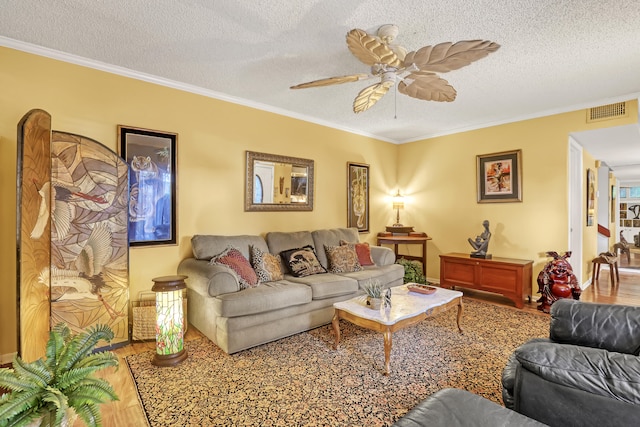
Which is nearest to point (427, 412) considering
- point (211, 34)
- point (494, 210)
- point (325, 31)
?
point (325, 31)

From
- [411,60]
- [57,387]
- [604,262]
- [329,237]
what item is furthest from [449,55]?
[604,262]

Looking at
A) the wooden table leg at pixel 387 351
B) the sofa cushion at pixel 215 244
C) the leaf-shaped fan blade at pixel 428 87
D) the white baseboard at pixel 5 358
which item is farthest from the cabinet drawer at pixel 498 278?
the white baseboard at pixel 5 358

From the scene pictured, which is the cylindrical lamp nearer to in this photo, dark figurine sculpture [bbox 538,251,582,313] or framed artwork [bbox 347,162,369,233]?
framed artwork [bbox 347,162,369,233]

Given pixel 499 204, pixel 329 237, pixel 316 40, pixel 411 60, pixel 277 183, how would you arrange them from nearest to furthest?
1. pixel 411 60
2. pixel 316 40
3. pixel 277 183
4. pixel 329 237
5. pixel 499 204

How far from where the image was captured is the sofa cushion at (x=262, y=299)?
268 centimetres

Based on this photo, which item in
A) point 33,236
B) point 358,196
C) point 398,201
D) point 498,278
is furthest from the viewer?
point 398,201

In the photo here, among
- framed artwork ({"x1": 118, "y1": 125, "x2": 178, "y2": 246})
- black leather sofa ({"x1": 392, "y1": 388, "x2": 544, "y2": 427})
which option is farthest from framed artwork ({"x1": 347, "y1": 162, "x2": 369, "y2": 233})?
black leather sofa ({"x1": 392, "y1": 388, "x2": 544, "y2": 427})

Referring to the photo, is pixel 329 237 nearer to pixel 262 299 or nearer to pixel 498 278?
pixel 262 299

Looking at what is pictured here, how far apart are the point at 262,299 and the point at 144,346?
123 centimetres

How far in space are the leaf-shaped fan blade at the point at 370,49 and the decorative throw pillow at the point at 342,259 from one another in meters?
2.41

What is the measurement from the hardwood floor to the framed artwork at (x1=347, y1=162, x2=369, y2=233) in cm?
196

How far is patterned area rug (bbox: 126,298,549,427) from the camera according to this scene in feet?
6.32

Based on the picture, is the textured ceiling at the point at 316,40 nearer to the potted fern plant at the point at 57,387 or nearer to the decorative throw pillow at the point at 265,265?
the decorative throw pillow at the point at 265,265

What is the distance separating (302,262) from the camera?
3.74m
